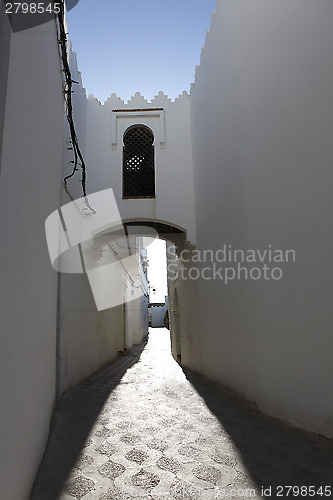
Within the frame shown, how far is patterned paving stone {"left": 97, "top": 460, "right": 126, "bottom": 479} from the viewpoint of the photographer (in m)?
2.80

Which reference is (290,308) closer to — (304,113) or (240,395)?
(240,395)

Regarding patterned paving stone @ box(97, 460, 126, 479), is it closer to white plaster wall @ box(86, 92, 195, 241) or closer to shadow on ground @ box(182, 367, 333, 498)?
shadow on ground @ box(182, 367, 333, 498)

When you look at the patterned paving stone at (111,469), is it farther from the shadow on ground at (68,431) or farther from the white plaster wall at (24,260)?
the white plaster wall at (24,260)

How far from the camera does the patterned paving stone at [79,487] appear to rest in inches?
98.3

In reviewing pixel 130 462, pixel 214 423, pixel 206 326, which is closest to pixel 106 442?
pixel 130 462

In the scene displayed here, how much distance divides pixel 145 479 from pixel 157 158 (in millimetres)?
6814

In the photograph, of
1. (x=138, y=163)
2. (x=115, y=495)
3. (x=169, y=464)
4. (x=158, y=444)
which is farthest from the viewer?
(x=138, y=163)

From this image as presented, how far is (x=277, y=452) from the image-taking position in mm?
3172

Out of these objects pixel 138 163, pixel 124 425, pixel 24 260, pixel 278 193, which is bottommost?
pixel 124 425

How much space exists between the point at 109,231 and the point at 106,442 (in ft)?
17.9

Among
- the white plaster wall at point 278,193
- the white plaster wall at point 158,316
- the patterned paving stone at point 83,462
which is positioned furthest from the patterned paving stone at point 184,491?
the white plaster wall at point 158,316

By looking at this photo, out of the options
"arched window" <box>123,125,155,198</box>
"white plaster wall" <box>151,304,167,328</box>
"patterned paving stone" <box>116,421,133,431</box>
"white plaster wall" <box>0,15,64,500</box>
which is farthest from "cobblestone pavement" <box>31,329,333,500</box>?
"white plaster wall" <box>151,304,167,328</box>

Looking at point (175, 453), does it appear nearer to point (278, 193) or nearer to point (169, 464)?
point (169, 464)

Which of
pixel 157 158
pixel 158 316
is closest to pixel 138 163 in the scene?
pixel 157 158
